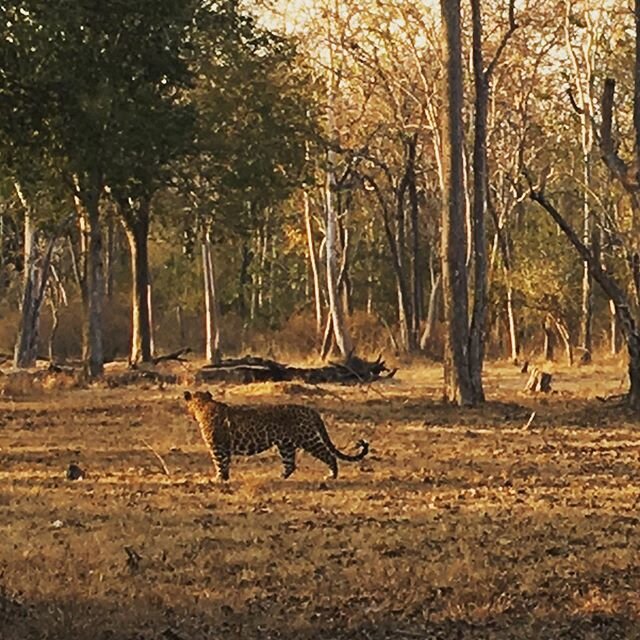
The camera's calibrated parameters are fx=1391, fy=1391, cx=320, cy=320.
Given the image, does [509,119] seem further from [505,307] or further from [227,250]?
[227,250]

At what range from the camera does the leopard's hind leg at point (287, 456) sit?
15258 millimetres

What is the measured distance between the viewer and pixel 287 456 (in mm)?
15383

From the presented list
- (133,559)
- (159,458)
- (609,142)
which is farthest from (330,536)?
(609,142)

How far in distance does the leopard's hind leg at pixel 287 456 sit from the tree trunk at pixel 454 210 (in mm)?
9368

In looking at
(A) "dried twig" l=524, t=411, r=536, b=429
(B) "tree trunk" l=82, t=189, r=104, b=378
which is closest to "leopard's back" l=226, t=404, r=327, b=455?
(A) "dried twig" l=524, t=411, r=536, b=429

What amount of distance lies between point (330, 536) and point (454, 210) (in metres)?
13.2

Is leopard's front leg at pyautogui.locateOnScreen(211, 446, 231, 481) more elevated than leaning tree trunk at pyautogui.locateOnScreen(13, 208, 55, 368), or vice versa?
leaning tree trunk at pyautogui.locateOnScreen(13, 208, 55, 368)

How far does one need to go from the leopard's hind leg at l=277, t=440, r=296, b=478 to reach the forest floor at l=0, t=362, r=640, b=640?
0.13m

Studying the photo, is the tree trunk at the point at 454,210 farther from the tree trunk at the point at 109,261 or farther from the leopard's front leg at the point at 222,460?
the tree trunk at the point at 109,261

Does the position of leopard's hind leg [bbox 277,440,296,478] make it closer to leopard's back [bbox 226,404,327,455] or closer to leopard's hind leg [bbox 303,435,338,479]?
leopard's back [bbox 226,404,327,455]

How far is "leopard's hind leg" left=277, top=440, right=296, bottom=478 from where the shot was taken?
15.3 meters

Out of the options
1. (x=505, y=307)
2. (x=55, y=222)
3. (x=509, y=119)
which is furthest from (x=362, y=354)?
(x=55, y=222)

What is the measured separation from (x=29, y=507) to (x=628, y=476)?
693 cm

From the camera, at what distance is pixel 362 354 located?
48594 millimetres
